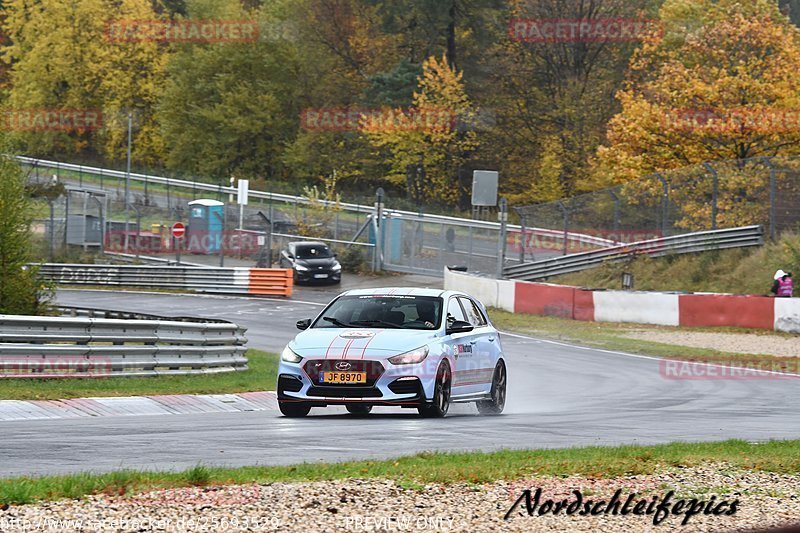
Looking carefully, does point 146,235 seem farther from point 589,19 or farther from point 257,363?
point 257,363

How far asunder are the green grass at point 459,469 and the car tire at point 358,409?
4.35m

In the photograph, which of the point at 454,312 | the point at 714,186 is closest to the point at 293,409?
the point at 454,312

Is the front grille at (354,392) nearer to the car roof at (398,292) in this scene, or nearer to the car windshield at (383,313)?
the car windshield at (383,313)

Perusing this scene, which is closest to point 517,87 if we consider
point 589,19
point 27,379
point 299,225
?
point 589,19

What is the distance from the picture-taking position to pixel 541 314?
36.8m

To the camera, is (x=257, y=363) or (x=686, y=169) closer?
(x=257, y=363)

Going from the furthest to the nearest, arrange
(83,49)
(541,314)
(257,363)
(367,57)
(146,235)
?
(83,49) < (367,57) < (146,235) < (541,314) < (257,363)

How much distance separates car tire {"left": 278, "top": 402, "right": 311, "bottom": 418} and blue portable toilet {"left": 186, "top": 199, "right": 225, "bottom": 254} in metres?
41.8

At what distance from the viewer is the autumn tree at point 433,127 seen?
241 ft

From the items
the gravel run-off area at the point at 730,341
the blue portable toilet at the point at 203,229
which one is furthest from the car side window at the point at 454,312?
the blue portable toilet at the point at 203,229

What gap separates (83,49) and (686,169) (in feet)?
210

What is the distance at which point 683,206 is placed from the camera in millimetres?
40562

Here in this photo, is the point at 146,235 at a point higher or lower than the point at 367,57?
lower

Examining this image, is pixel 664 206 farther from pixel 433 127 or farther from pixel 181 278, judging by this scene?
pixel 433 127
